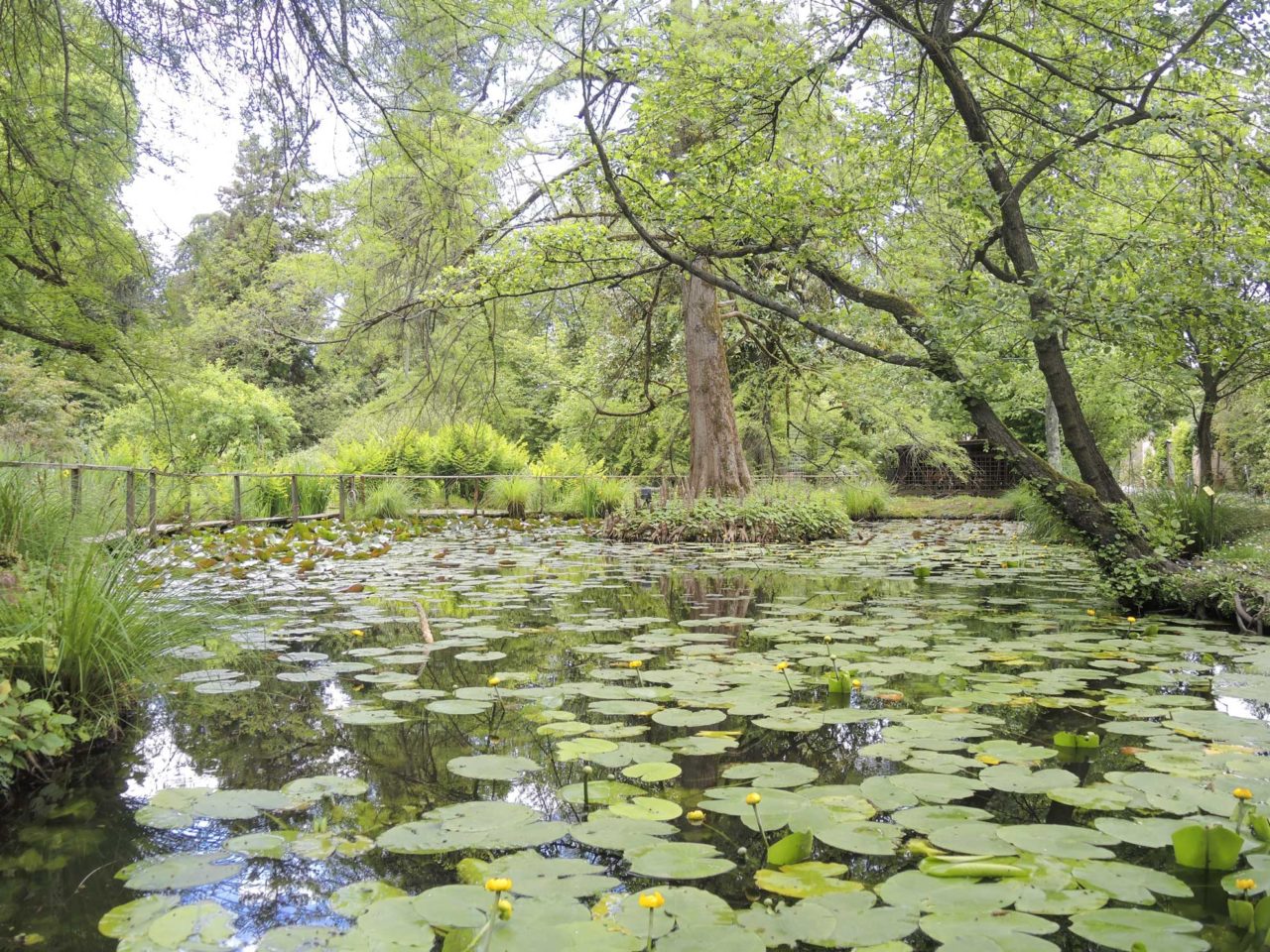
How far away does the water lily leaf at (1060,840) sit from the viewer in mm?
1684

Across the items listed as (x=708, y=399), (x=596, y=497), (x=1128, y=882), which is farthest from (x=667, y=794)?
(x=596, y=497)

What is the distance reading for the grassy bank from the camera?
221 cm

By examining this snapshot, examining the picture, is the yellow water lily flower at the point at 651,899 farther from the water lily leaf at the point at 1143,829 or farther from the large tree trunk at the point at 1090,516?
the large tree trunk at the point at 1090,516

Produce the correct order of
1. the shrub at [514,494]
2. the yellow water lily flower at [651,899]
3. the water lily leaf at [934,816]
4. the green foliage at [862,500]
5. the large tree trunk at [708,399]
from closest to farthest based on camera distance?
the yellow water lily flower at [651,899] → the water lily leaf at [934,816] → the large tree trunk at [708,399] → the shrub at [514,494] → the green foliage at [862,500]

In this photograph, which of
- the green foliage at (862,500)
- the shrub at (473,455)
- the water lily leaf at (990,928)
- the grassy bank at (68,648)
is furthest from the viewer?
the shrub at (473,455)

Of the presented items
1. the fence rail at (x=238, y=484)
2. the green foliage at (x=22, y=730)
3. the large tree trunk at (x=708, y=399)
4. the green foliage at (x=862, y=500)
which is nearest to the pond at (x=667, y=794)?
the green foliage at (x=22, y=730)

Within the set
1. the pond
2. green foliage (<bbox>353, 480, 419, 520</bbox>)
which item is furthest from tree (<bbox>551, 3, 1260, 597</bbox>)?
green foliage (<bbox>353, 480, 419, 520</bbox>)

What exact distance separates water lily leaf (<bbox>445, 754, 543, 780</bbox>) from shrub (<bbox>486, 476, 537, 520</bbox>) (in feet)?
38.2

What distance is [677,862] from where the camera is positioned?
64.9 inches

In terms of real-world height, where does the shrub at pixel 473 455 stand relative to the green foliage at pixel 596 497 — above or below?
above

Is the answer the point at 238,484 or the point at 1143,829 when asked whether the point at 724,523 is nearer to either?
the point at 238,484

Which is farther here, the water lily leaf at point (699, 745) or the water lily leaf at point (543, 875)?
the water lily leaf at point (699, 745)

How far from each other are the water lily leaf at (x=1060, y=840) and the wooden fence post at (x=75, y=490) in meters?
4.07

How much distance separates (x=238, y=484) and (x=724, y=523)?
17.9 ft
